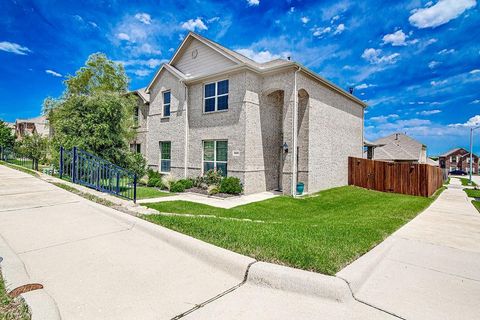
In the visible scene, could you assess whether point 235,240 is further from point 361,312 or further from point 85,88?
point 85,88

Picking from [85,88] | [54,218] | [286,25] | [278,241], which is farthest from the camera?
[85,88]

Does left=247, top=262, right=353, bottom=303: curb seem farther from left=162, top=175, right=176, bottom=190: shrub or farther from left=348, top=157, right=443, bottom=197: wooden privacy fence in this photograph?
left=348, top=157, right=443, bottom=197: wooden privacy fence

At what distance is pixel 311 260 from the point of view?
11.4 ft

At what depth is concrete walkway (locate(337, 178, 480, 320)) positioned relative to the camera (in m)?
2.73

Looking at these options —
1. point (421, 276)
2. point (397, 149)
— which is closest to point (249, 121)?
point (421, 276)

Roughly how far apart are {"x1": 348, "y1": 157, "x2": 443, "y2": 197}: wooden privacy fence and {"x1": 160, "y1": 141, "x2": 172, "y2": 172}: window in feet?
40.7

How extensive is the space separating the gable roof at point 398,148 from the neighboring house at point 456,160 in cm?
5029

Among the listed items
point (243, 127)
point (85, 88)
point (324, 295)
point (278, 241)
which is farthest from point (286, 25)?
point (85, 88)

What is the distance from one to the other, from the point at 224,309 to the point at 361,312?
1465 mm

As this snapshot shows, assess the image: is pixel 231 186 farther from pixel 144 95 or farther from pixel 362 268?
pixel 144 95

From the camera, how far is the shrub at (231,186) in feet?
38.9

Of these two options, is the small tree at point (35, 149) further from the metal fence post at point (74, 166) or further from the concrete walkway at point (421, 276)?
the concrete walkway at point (421, 276)

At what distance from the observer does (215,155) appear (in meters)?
13.9

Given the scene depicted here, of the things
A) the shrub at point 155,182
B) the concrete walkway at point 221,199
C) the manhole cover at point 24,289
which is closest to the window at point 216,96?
the concrete walkway at point 221,199
